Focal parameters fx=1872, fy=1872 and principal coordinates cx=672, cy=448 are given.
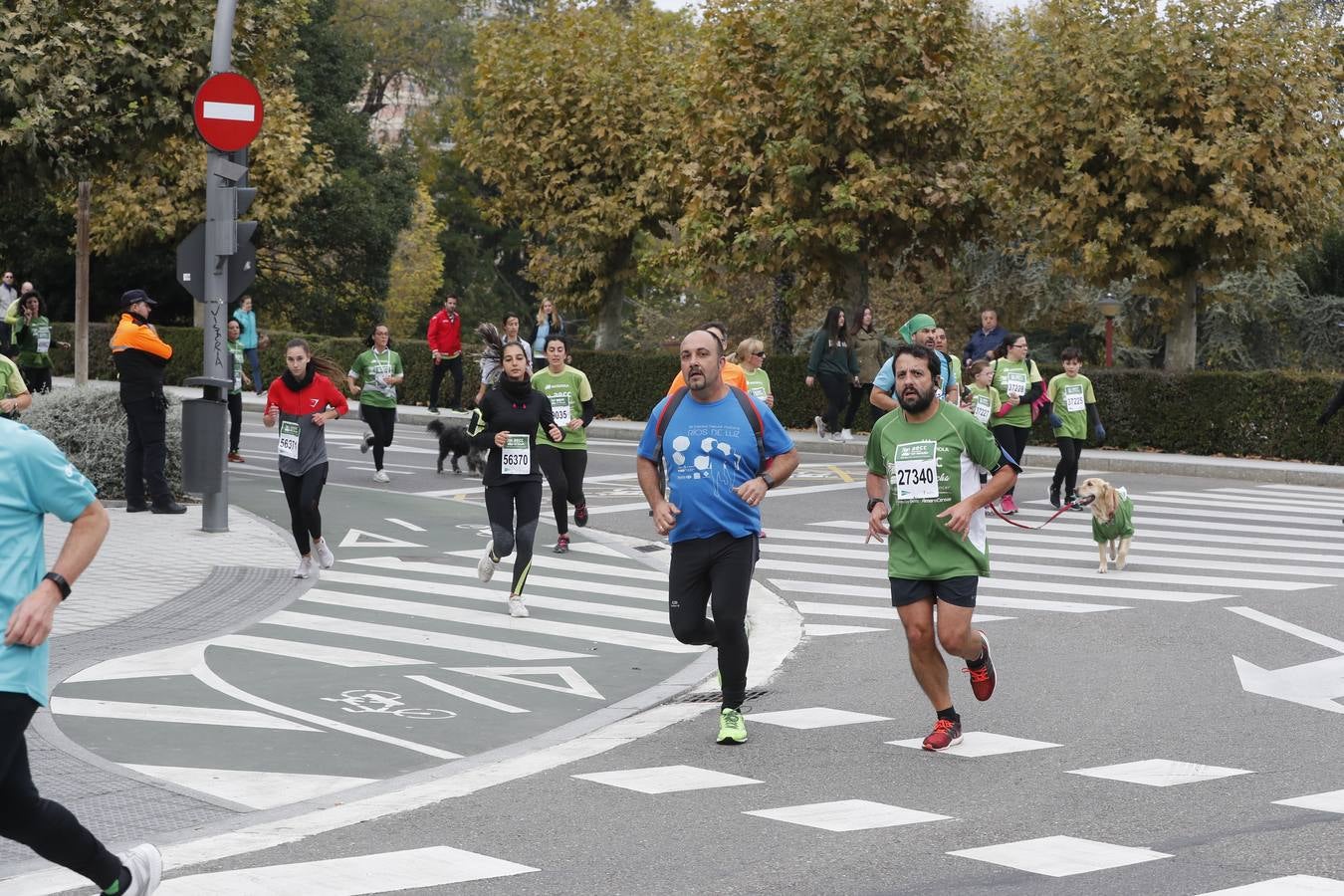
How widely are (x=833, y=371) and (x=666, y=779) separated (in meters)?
20.4

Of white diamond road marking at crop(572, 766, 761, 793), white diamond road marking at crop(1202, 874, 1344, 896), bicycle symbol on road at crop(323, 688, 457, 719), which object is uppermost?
white diamond road marking at crop(1202, 874, 1344, 896)

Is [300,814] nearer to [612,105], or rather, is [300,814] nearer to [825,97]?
[825,97]

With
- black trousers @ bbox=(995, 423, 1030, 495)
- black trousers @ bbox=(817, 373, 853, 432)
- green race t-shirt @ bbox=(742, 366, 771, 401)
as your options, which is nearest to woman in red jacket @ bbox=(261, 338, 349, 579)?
green race t-shirt @ bbox=(742, 366, 771, 401)

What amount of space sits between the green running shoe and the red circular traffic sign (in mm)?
8474

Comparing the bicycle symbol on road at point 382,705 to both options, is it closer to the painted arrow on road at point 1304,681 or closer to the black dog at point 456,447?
the painted arrow on road at point 1304,681

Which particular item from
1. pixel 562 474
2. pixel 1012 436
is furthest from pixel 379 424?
pixel 1012 436

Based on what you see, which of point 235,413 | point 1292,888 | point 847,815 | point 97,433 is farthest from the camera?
point 235,413

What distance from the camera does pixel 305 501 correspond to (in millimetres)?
13609

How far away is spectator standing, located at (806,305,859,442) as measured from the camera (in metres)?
27.1

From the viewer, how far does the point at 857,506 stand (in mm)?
19953

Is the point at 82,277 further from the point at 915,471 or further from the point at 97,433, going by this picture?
the point at 915,471

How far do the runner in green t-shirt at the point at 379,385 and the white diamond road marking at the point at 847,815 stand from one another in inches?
561

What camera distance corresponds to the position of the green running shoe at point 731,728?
843cm

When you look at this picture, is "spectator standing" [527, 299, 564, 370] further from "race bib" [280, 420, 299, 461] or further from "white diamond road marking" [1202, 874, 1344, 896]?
"white diamond road marking" [1202, 874, 1344, 896]
